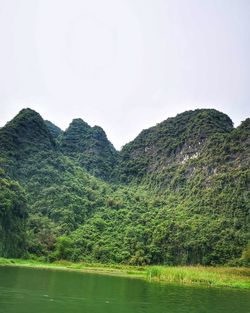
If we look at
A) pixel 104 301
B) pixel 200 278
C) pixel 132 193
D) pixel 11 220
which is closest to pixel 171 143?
pixel 132 193

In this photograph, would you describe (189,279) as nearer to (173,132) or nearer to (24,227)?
(24,227)

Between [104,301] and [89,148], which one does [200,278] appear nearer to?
[104,301]

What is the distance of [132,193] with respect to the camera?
8825 centimetres

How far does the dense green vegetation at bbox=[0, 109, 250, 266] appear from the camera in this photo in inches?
2350

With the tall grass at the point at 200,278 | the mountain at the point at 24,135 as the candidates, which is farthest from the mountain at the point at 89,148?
the tall grass at the point at 200,278

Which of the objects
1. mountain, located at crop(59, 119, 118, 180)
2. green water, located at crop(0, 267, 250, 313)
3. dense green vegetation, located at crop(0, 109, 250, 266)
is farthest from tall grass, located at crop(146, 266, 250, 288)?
mountain, located at crop(59, 119, 118, 180)

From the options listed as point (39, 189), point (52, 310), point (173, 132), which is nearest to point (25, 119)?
point (39, 189)

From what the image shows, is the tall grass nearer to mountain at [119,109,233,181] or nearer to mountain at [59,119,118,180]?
mountain at [119,109,233,181]

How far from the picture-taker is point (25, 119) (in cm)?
8731

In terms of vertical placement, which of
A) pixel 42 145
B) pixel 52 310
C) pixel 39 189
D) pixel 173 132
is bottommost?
pixel 52 310

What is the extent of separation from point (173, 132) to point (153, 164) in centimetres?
875

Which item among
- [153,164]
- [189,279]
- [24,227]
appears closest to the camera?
[189,279]

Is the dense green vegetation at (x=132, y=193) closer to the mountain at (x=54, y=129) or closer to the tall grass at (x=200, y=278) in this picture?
the mountain at (x=54, y=129)

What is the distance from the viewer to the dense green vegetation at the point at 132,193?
5969 centimetres
